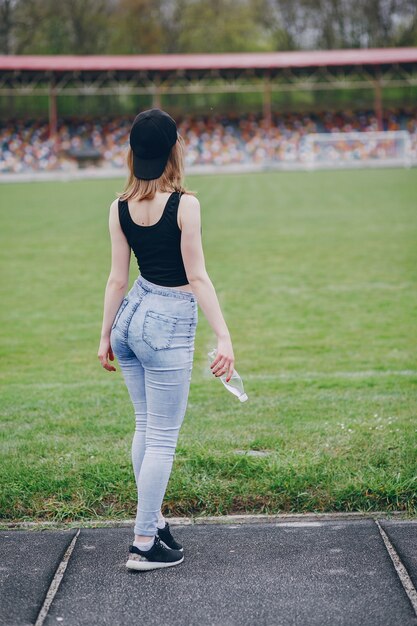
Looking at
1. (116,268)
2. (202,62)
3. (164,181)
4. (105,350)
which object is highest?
(202,62)

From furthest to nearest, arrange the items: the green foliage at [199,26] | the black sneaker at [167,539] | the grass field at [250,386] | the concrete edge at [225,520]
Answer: the green foliage at [199,26] → the grass field at [250,386] → the concrete edge at [225,520] → the black sneaker at [167,539]

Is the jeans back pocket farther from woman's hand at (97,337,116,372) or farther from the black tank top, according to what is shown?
woman's hand at (97,337,116,372)

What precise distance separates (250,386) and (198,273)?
10.2ft

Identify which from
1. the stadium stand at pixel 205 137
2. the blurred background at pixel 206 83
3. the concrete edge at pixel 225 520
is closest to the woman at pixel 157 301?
the concrete edge at pixel 225 520

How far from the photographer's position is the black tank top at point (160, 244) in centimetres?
301

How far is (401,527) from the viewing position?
358 cm

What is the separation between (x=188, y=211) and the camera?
2.97 meters

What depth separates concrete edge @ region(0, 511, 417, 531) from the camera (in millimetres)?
3719

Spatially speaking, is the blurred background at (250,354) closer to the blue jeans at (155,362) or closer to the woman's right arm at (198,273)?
the blue jeans at (155,362)

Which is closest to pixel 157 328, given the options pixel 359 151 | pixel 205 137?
pixel 359 151

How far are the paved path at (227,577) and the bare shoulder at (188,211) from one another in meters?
1.38

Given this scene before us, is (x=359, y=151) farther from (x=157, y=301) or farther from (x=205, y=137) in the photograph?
(x=157, y=301)

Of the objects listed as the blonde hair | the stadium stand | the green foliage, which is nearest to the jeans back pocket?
the blonde hair

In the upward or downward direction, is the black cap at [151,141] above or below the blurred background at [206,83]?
below
